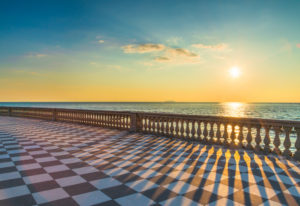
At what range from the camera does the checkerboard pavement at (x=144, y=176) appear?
3.27m

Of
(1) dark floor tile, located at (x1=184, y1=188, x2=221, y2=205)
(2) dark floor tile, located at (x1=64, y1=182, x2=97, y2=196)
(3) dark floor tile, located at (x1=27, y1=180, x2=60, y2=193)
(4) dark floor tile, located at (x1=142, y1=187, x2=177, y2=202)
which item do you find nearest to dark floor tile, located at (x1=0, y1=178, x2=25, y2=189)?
(3) dark floor tile, located at (x1=27, y1=180, x2=60, y2=193)

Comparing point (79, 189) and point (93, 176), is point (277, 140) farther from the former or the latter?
point (79, 189)

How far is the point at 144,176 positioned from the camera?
4188 mm

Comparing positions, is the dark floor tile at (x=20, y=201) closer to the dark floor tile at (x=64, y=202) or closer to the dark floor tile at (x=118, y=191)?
the dark floor tile at (x=64, y=202)

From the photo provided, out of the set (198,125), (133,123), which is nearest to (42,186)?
(198,125)

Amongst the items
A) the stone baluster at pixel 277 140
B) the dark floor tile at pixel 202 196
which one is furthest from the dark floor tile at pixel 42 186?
the stone baluster at pixel 277 140

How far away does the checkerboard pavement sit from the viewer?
3.27 metres

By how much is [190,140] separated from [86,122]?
22.3 ft

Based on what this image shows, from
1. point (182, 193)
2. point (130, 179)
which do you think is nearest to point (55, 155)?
point (130, 179)

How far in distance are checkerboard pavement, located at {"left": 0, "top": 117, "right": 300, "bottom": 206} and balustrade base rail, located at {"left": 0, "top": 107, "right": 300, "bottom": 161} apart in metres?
0.53

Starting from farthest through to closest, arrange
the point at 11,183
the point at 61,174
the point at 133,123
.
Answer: the point at 133,123
the point at 61,174
the point at 11,183

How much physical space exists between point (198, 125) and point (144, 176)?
13.0 feet

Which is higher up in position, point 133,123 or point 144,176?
point 133,123

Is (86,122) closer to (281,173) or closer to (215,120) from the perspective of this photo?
(215,120)
